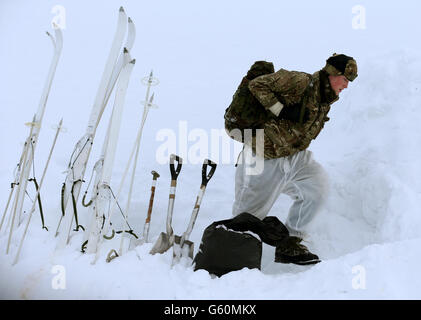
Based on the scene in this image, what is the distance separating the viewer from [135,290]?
7.36ft

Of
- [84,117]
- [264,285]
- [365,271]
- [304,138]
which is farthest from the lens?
[84,117]

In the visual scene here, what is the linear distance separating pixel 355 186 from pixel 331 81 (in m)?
1.44

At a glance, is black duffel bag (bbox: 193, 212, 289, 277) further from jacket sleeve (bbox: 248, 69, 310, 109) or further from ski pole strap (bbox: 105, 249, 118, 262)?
jacket sleeve (bbox: 248, 69, 310, 109)

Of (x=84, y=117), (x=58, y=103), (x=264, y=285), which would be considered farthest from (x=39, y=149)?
(x=264, y=285)

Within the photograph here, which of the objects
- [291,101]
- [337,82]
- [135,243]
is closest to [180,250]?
[135,243]

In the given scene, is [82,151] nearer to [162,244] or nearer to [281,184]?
[162,244]

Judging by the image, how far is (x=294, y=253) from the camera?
291 centimetres

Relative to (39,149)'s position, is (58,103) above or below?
above

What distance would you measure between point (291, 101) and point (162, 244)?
1460mm

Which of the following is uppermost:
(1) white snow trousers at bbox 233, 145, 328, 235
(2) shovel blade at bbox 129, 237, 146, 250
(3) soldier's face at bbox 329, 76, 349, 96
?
(3) soldier's face at bbox 329, 76, 349, 96

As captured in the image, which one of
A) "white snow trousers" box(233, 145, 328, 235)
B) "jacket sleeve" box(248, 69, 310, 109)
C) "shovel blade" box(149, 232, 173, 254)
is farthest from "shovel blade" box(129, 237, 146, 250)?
"jacket sleeve" box(248, 69, 310, 109)

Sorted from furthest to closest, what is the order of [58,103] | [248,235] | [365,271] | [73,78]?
1. [73,78]
2. [58,103]
3. [248,235]
4. [365,271]

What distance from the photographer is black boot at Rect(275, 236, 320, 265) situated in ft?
9.51

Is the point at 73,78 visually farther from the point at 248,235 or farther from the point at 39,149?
the point at 248,235
